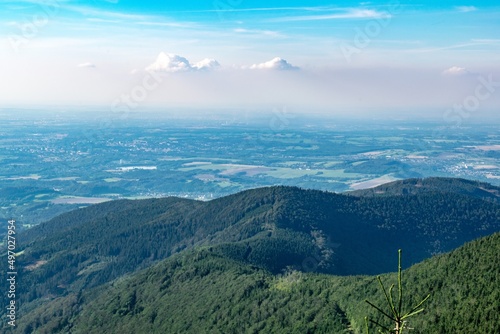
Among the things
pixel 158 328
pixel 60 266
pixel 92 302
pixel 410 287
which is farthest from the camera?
pixel 60 266

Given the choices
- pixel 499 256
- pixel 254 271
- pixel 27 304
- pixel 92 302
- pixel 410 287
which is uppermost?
pixel 499 256

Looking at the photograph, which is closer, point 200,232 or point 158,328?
point 158,328

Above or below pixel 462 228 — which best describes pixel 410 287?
above

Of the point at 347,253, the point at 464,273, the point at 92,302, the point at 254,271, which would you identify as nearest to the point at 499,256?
the point at 464,273

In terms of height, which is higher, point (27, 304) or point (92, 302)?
point (92, 302)

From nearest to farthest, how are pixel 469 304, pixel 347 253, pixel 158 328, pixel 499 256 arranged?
1. pixel 469 304
2. pixel 499 256
3. pixel 158 328
4. pixel 347 253

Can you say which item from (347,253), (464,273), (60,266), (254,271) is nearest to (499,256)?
(464,273)

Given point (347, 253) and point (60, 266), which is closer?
point (347, 253)

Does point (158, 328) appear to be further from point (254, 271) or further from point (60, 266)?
point (60, 266)

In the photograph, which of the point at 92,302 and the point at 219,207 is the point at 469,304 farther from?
the point at 219,207
